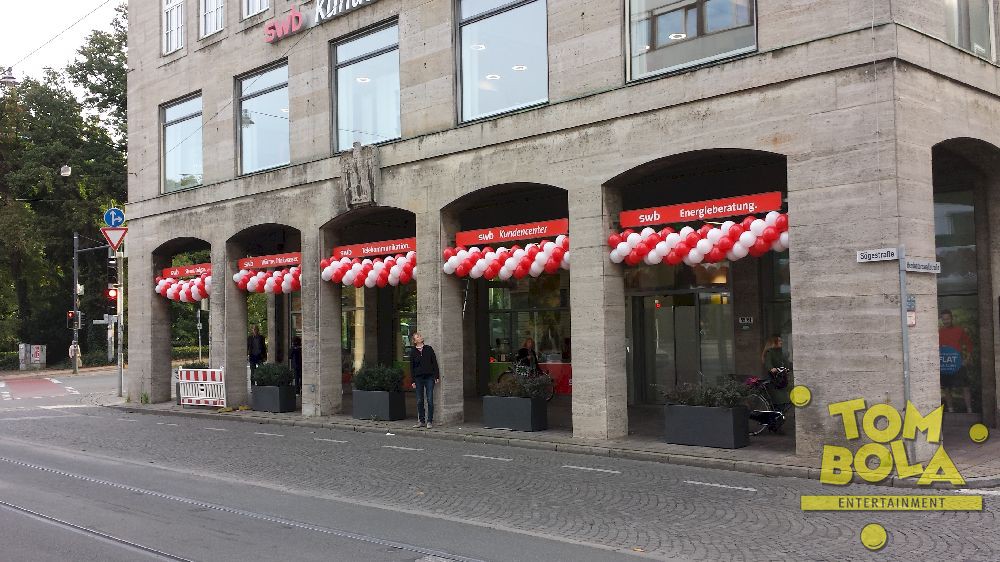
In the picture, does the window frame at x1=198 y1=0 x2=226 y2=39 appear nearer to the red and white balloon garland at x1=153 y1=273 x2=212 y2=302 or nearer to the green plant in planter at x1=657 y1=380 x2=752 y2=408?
the red and white balloon garland at x1=153 y1=273 x2=212 y2=302

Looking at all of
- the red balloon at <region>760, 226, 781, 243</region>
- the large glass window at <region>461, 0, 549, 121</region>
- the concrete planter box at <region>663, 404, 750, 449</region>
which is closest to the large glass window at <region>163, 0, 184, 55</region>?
the large glass window at <region>461, 0, 549, 121</region>

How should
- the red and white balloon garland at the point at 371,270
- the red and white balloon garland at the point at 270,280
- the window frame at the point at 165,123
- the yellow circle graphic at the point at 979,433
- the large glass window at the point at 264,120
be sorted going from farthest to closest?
the window frame at the point at 165,123, the large glass window at the point at 264,120, the red and white balloon garland at the point at 270,280, the red and white balloon garland at the point at 371,270, the yellow circle graphic at the point at 979,433

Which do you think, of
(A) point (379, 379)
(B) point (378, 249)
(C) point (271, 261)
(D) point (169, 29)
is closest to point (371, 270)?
(B) point (378, 249)

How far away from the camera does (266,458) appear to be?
14.6m

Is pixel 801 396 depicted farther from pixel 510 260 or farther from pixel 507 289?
pixel 507 289

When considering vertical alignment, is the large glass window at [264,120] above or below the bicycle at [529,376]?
above

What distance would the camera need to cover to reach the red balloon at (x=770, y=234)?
13.1m

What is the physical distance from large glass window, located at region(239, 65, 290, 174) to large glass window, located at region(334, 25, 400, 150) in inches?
90.6

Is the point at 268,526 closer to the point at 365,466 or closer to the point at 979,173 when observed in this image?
the point at 365,466

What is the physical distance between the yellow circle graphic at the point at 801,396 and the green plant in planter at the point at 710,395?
60.3 inches

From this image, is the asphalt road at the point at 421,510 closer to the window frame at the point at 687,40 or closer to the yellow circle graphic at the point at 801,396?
the yellow circle graphic at the point at 801,396

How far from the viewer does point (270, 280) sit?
22.9 metres

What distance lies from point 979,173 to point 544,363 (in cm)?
1176

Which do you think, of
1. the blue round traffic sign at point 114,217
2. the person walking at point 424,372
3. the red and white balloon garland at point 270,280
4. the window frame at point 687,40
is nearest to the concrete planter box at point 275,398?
the red and white balloon garland at point 270,280
